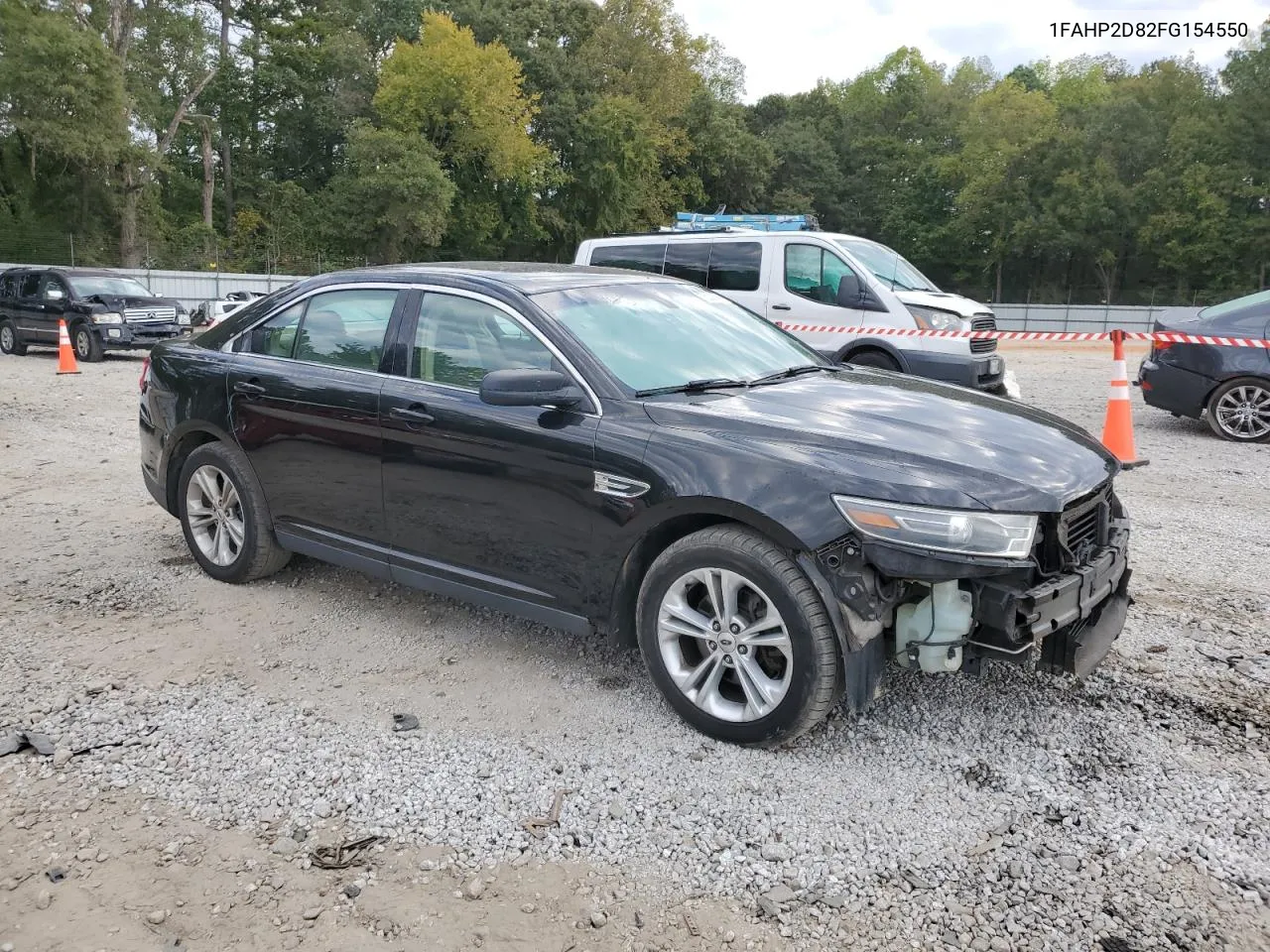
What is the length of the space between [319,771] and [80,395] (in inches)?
450

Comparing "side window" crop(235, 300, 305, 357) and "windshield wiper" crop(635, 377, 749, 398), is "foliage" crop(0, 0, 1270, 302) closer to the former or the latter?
"side window" crop(235, 300, 305, 357)

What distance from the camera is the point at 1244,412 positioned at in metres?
9.37

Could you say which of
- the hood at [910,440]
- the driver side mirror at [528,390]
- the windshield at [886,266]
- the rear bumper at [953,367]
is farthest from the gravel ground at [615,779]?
the windshield at [886,266]

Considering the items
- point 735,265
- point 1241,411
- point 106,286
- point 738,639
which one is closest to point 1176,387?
point 1241,411

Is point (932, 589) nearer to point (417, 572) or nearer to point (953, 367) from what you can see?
point (417, 572)

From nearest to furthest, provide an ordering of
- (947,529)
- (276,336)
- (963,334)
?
1. (947,529)
2. (276,336)
3. (963,334)

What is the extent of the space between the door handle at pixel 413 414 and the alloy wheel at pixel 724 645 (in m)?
1.33

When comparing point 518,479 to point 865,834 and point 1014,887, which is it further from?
point 1014,887

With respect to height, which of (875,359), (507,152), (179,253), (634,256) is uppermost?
(507,152)

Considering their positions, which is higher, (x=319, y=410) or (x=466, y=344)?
(x=466, y=344)

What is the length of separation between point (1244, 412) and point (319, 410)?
8632mm

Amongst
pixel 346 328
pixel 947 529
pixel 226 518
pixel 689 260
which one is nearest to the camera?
pixel 947 529

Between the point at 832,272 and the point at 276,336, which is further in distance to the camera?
the point at 832,272

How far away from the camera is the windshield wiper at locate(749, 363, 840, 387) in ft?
13.8
